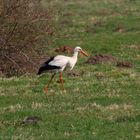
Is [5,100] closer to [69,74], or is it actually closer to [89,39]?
[69,74]

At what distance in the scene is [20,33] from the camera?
20.1 m

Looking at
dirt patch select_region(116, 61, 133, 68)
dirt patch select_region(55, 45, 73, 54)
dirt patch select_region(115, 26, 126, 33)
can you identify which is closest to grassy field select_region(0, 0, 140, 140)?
dirt patch select_region(116, 61, 133, 68)

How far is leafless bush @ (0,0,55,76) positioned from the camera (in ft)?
64.8

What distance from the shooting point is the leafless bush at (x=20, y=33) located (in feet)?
64.8

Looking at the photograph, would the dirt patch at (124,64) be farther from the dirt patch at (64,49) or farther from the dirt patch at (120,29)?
the dirt patch at (120,29)

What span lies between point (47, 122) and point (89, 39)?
753 inches

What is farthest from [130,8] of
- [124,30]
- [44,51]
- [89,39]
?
[44,51]

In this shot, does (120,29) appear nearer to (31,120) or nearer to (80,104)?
(80,104)

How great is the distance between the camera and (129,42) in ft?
96.4

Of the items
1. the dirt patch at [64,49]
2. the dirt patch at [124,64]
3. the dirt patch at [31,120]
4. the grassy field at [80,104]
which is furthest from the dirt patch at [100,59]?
the dirt patch at [31,120]

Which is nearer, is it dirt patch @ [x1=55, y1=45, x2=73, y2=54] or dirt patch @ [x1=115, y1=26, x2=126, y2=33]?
dirt patch @ [x1=55, y1=45, x2=73, y2=54]

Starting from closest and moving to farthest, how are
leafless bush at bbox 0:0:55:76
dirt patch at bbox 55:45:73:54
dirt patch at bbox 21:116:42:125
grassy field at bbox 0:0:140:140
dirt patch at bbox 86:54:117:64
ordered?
grassy field at bbox 0:0:140:140 < dirt patch at bbox 21:116:42:125 < leafless bush at bbox 0:0:55:76 < dirt patch at bbox 86:54:117:64 < dirt patch at bbox 55:45:73:54

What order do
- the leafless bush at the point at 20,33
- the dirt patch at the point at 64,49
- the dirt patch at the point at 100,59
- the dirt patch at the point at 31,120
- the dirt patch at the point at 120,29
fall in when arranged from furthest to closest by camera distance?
the dirt patch at the point at 120,29
the dirt patch at the point at 64,49
the dirt patch at the point at 100,59
the leafless bush at the point at 20,33
the dirt patch at the point at 31,120

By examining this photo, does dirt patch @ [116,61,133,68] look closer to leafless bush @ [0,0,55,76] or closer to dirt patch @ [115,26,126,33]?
leafless bush @ [0,0,55,76]
